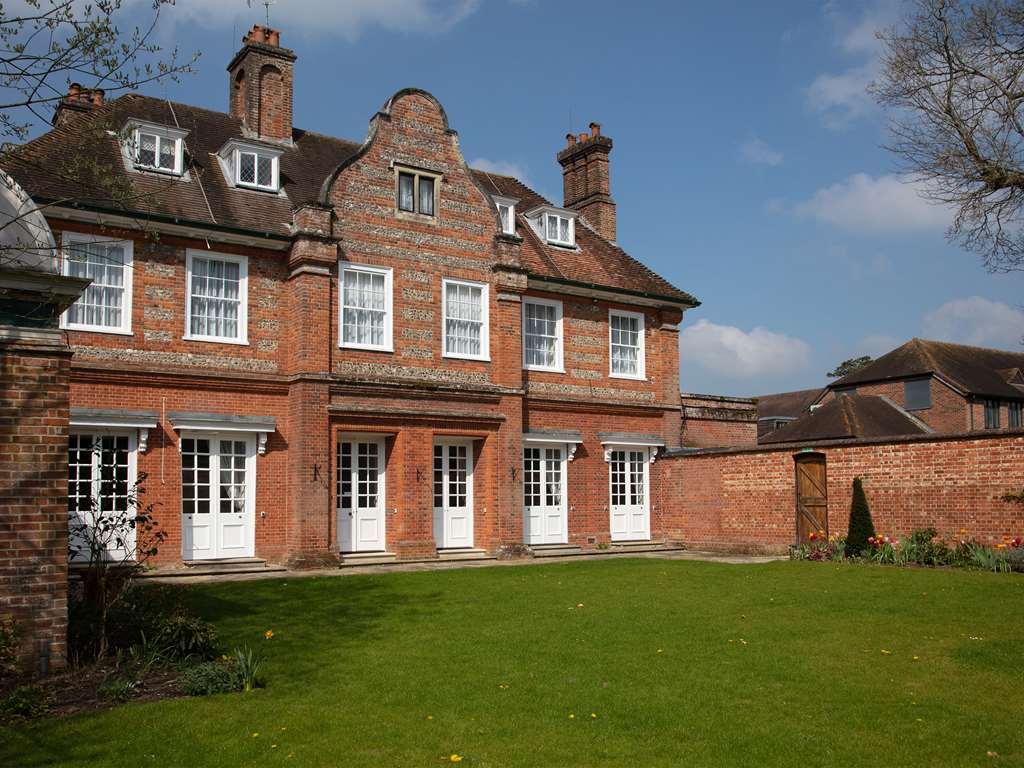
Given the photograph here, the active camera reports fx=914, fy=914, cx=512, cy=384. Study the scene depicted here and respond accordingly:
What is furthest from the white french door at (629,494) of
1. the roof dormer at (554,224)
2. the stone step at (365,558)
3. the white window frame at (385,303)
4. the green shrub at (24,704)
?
the green shrub at (24,704)

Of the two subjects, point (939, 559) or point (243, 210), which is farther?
point (243, 210)

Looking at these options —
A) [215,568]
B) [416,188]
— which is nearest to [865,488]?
[416,188]

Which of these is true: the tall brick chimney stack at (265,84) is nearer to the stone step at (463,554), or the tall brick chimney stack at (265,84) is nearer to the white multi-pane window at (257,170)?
the white multi-pane window at (257,170)

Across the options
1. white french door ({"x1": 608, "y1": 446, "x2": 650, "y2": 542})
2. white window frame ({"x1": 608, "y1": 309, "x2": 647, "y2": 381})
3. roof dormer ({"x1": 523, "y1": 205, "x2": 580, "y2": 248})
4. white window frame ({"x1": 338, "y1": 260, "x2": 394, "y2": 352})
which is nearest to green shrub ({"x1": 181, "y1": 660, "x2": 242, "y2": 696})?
white window frame ({"x1": 338, "y1": 260, "x2": 394, "y2": 352})

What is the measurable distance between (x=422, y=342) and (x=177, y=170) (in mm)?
6247

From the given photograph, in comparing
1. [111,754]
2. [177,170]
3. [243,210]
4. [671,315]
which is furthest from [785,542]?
[111,754]

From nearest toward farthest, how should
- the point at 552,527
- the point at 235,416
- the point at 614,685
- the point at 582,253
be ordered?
the point at 614,685
the point at 235,416
the point at 552,527
the point at 582,253

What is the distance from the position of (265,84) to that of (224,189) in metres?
3.73

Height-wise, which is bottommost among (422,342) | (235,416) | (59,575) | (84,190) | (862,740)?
(862,740)

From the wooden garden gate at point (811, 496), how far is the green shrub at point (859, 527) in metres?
1.17

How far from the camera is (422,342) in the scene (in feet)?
67.1

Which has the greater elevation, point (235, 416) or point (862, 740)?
point (235, 416)

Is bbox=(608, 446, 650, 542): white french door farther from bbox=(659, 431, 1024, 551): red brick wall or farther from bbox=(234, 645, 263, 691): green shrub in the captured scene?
bbox=(234, 645, 263, 691): green shrub

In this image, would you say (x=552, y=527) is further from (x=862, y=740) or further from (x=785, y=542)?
(x=862, y=740)
